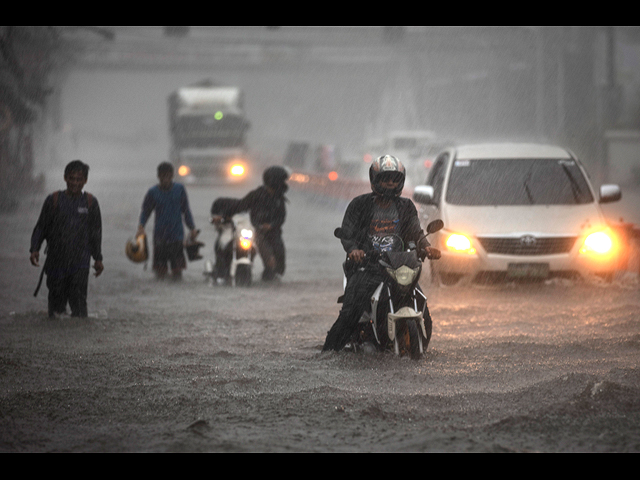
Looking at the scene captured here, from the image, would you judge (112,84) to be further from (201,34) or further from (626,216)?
(626,216)

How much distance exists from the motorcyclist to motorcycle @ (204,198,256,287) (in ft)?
16.3

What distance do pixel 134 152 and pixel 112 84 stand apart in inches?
386

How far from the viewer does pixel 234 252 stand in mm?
12453

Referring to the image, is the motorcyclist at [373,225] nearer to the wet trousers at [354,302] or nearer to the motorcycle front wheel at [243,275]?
the wet trousers at [354,302]

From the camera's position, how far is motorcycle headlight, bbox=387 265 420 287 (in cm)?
709

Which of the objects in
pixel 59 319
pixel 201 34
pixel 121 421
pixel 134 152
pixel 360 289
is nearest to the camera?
pixel 121 421

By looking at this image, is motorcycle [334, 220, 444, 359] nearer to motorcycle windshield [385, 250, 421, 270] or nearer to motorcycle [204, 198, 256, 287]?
motorcycle windshield [385, 250, 421, 270]

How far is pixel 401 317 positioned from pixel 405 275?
0.34 metres

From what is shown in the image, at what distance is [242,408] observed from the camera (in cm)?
601

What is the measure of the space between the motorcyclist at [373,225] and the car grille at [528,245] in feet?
12.2

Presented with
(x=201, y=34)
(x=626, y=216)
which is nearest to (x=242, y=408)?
(x=626, y=216)

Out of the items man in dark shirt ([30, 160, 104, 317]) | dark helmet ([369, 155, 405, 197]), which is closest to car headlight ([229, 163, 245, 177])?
man in dark shirt ([30, 160, 104, 317])

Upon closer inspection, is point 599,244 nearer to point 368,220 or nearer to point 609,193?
point 609,193

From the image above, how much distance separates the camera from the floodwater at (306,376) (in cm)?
534
